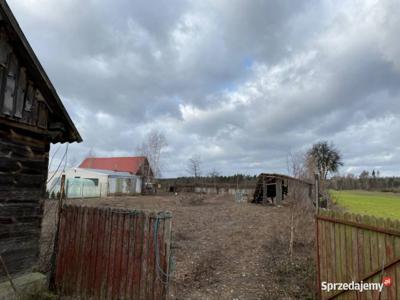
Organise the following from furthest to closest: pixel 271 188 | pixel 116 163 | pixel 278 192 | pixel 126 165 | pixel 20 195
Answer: pixel 116 163, pixel 126 165, pixel 271 188, pixel 278 192, pixel 20 195

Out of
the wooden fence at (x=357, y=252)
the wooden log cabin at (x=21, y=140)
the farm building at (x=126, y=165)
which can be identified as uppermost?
the farm building at (x=126, y=165)

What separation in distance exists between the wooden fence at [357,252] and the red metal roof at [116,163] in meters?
42.9

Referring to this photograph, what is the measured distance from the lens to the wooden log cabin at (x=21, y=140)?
4.78 meters

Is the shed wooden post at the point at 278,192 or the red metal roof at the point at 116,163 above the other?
the red metal roof at the point at 116,163

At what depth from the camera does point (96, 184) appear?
34188 millimetres

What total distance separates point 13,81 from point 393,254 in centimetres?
658

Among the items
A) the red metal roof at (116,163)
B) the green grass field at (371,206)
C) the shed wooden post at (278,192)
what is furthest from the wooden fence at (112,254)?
the red metal roof at (116,163)

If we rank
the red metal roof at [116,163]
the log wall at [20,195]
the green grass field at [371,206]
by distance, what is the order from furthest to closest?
the red metal roof at [116,163] → the green grass field at [371,206] → the log wall at [20,195]

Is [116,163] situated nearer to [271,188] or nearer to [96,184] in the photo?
[96,184]

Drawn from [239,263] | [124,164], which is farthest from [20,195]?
[124,164]

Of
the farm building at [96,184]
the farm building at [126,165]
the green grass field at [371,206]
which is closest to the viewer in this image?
the green grass field at [371,206]

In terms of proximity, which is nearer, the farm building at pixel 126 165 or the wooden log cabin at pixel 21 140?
the wooden log cabin at pixel 21 140

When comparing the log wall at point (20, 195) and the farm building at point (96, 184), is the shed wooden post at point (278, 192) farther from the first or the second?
the log wall at point (20, 195)

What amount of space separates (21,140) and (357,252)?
19.8 ft
